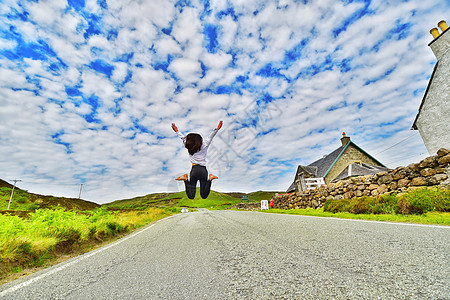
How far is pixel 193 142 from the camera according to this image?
7113 mm

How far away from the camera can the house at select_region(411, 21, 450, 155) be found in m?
15.0

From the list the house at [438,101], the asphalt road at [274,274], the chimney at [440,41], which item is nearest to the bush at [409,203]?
the asphalt road at [274,274]

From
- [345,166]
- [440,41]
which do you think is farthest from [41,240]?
[440,41]

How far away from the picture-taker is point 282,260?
2461mm

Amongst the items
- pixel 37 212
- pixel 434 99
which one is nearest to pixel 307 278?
pixel 37 212

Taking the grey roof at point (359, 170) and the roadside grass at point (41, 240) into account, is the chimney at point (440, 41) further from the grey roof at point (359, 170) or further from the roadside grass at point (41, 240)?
the roadside grass at point (41, 240)

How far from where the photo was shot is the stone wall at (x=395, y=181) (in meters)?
7.97

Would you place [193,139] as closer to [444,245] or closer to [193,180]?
[193,180]

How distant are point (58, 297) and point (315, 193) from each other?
53.7 ft

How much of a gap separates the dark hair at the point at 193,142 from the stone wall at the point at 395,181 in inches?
384

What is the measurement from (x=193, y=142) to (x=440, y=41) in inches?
869

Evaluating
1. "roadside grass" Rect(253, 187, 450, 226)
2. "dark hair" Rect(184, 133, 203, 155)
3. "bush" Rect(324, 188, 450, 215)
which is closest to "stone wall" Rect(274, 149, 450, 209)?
"roadside grass" Rect(253, 187, 450, 226)

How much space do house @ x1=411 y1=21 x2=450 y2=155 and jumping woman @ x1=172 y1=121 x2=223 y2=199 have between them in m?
18.6

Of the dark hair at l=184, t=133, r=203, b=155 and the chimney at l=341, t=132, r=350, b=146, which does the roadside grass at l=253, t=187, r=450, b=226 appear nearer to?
the dark hair at l=184, t=133, r=203, b=155
